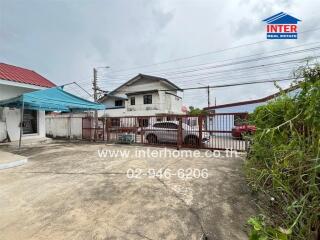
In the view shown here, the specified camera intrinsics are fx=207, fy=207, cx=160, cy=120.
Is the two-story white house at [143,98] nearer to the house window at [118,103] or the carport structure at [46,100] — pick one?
the house window at [118,103]

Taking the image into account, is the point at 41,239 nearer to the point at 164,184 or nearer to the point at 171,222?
the point at 171,222

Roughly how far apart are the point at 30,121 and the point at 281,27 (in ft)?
46.4

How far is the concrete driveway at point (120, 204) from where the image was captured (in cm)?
267

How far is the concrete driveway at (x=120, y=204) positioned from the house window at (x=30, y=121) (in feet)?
20.6

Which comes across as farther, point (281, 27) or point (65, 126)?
point (65, 126)

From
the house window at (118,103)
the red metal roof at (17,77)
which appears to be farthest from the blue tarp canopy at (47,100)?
the house window at (118,103)

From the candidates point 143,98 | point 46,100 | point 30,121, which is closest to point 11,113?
point 30,121

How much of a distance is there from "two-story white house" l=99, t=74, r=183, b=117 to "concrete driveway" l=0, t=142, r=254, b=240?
61.0ft

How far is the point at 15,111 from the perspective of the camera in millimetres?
10328

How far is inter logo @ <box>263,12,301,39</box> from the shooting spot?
34.2ft

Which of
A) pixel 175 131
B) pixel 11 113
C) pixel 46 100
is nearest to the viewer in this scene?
A: pixel 46 100

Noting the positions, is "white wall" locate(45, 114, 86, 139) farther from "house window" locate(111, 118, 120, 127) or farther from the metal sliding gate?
"house window" locate(111, 118, 120, 127)

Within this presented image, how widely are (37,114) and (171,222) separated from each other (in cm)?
1122

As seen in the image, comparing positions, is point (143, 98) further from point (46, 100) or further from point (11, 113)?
point (46, 100)
